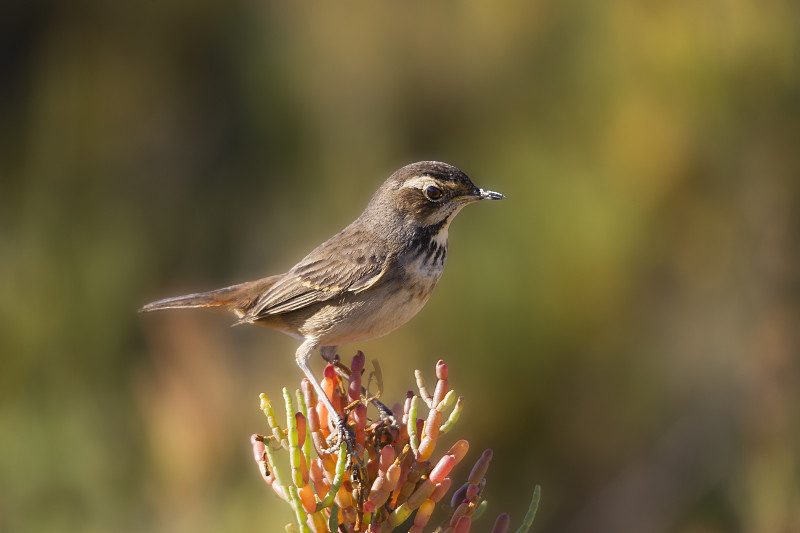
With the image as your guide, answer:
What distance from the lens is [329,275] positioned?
310 cm

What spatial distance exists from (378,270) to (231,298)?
653mm

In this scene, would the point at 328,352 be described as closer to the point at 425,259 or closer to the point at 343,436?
the point at 425,259

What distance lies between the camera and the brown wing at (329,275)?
9.96 ft

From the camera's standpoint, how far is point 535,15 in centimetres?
496

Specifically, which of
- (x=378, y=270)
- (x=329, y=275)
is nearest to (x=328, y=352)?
(x=329, y=275)

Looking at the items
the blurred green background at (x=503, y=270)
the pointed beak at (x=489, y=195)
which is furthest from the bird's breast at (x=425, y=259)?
the blurred green background at (x=503, y=270)

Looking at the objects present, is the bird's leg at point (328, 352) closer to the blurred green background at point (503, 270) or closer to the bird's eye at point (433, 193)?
Result: the blurred green background at point (503, 270)

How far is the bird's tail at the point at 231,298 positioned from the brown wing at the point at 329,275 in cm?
9

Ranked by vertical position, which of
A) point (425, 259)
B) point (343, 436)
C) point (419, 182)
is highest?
point (419, 182)

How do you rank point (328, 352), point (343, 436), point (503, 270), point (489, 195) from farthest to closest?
point (503, 270) < point (328, 352) < point (489, 195) < point (343, 436)

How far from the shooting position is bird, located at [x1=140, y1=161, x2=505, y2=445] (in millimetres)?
2971

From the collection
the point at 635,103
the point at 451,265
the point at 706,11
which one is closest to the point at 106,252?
the point at 451,265

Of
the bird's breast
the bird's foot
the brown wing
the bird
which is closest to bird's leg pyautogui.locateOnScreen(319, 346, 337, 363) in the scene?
the bird

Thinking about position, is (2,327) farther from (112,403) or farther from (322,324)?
(322,324)
